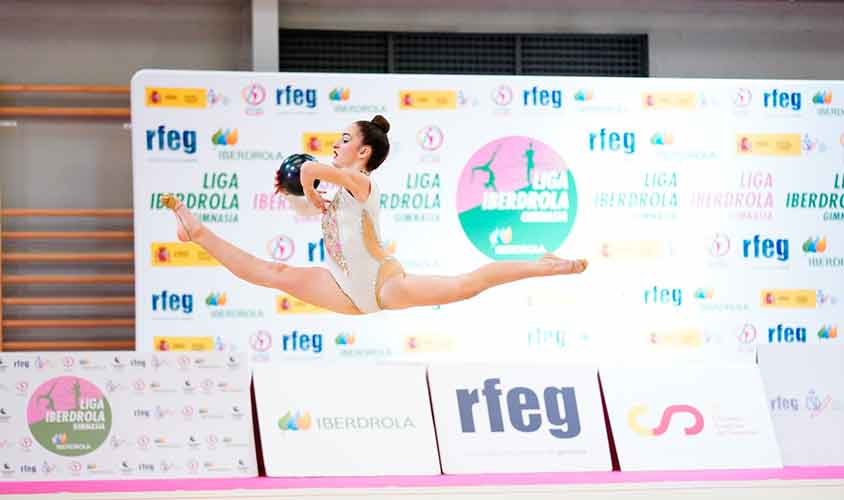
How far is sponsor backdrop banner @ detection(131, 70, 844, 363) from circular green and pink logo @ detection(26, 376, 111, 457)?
7.49 ft

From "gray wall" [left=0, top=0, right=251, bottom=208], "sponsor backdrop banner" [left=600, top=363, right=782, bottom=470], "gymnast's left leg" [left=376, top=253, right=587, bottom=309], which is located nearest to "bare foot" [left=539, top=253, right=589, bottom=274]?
"gymnast's left leg" [left=376, top=253, right=587, bottom=309]

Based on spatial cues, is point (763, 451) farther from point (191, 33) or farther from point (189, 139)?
point (191, 33)

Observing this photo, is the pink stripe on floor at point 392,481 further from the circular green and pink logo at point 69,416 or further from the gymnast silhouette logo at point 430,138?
the gymnast silhouette logo at point 430,138

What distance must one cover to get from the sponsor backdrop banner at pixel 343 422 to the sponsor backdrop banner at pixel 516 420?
66mm

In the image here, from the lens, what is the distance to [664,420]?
3.38 m

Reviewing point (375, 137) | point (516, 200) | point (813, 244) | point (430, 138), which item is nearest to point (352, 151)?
point (375, 137)

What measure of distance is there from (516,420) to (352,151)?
203 centimetres

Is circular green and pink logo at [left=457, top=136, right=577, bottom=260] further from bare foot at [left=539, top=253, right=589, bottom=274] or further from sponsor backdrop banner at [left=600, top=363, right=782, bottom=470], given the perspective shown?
sponsor backdrop banner at [left=600, top=363, right=782, bottom=470]

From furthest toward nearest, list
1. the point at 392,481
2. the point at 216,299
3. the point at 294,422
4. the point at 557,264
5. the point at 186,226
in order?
1. the point at 216,299
2. the point at 186,226
3. the point at 557,264
4. the point at 294,422
5. the point at 392,481

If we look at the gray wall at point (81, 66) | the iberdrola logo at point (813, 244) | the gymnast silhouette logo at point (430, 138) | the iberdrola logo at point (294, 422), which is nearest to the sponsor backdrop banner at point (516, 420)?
the iberdrola logo at point (294, 422)

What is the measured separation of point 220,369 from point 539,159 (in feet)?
9.81

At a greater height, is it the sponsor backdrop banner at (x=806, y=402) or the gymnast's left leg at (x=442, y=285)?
the gymnast's left leg at (x=442, y=285)

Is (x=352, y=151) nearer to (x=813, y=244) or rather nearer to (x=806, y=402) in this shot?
(x=806, y=402)

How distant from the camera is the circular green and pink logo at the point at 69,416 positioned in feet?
10.6
